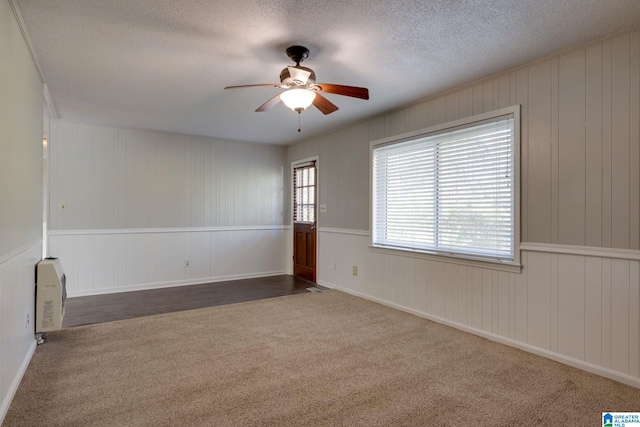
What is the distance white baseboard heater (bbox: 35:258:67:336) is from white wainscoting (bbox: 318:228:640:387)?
138 inches

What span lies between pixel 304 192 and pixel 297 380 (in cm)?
404

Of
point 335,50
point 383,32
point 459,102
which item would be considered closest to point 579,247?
point 459,102

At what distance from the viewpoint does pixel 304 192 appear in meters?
6.18

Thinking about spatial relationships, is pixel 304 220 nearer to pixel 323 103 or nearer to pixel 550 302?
pixel 323 103

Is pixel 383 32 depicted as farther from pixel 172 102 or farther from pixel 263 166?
pixel 263 166

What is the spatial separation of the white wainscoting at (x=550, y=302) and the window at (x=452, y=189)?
9.2 inches

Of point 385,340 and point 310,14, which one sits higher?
point 310,14

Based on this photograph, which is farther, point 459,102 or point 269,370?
point 459,102

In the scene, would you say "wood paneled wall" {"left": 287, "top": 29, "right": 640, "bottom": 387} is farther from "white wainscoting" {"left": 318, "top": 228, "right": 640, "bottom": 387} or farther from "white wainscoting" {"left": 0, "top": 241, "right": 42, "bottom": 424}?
"white wainscoting" {"left": 0, "top": 241, "right": 42, "bottom": 424}

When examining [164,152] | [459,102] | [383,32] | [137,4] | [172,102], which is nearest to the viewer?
[137,4]

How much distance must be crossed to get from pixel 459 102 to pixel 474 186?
877 millimetres

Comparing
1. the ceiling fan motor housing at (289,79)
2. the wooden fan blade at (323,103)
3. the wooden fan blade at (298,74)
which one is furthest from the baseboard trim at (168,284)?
the wooden fan blade at (298,74)

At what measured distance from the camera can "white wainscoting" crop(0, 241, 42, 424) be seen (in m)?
2.06

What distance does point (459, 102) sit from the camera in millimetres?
3510
